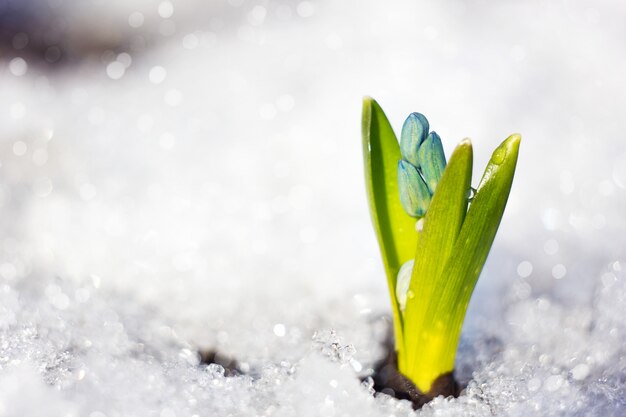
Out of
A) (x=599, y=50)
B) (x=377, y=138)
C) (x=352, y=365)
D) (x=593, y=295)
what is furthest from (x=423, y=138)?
(x=599, y=50)

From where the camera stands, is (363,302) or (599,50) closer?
(363,302)

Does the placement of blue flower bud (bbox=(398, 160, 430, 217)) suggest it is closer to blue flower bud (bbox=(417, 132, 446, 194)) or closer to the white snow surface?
blue flower bud (bbox=(417, 132, 446, 194))

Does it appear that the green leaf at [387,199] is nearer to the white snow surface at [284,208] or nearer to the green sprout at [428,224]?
the green sprout at [428,224]

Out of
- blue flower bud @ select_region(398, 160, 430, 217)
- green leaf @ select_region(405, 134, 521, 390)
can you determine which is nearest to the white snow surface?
green leaf @ select_region(405, 134, 521, 390)

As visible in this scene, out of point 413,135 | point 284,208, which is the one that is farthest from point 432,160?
point 284,208

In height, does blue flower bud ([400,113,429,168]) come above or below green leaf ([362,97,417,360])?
above

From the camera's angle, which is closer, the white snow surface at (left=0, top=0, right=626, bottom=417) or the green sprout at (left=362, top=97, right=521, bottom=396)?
the green sprout at (left=362, top=97, right=521, bottom=396)

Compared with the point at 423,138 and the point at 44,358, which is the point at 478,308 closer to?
the point at 423,138
